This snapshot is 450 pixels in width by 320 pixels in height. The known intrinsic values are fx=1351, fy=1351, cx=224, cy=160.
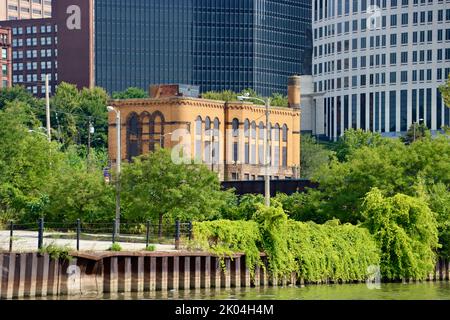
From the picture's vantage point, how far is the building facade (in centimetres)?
13475

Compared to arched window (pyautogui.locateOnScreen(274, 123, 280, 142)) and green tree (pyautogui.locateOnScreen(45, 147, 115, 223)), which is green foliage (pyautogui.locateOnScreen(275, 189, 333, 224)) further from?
arched window (pyautogui.locateOnScreen(274, 123, 280, 142))

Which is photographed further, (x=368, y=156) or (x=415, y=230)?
(x=368, y=156)

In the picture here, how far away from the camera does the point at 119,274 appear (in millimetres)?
60219

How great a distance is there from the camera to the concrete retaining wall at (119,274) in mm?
56406

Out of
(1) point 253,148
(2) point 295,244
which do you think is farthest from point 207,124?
(2) point 295,244

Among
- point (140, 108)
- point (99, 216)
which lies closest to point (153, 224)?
point (99, 216)

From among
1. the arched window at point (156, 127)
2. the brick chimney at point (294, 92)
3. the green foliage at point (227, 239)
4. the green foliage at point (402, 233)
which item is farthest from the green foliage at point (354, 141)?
the green foliage at point (227, 239)

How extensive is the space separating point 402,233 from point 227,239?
37.9 feet

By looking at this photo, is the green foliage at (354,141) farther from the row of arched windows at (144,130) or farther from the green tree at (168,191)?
the green tree at (168,191)

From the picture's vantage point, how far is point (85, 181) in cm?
8038

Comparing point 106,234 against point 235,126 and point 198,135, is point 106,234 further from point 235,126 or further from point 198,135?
point 235,126
